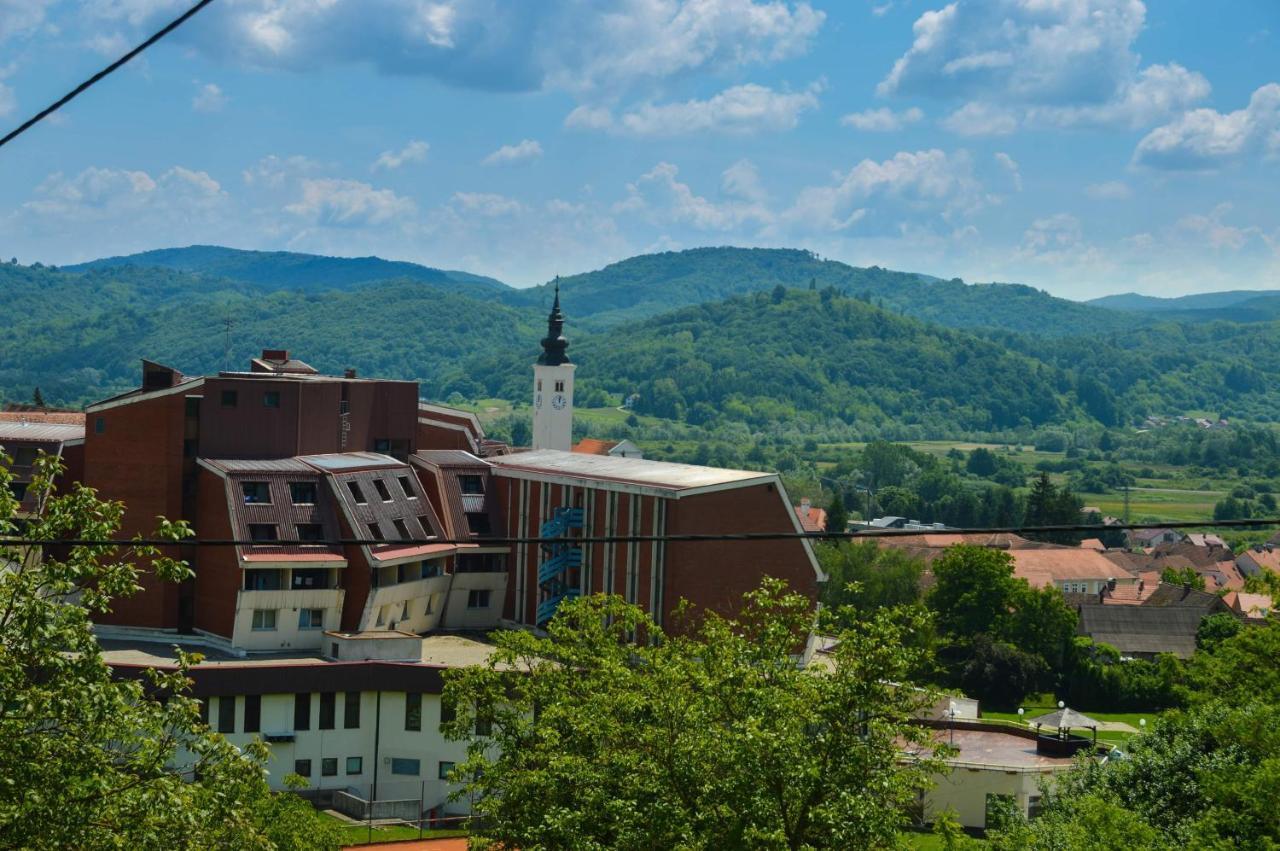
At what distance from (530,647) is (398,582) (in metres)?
23.6

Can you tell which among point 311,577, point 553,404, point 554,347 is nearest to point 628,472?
point 311,577

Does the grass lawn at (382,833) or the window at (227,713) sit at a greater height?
the window at (227,713)

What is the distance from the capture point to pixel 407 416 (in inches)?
2640

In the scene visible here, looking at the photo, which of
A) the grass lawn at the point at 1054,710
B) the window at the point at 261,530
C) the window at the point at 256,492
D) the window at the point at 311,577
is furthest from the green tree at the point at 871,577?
the window at the point at 261,530

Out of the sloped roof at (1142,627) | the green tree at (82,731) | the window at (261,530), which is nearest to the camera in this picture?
the green tree at (82,731)

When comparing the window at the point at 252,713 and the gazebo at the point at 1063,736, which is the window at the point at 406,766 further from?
the gazebo at the point at 1063,736

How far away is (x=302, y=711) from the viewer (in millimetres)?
51969

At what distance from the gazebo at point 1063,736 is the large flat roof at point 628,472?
13027 mm

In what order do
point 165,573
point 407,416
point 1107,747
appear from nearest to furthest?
1. point 165,573
2. point 1107,747
3. point 407,416

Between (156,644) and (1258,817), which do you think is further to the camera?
(156,644)

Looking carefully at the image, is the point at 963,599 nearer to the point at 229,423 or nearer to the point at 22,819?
the point at 229,423

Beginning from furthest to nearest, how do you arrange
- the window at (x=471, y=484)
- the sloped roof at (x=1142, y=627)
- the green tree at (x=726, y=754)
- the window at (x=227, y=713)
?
the sloped roof at (x=1142, y=627) → the window at (x=471, y=484) → the window at (x=227, y=713) → the green tree at (x=726, y=754)

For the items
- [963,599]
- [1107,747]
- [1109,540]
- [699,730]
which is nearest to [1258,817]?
[699,730]

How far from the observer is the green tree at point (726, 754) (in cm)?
2355
